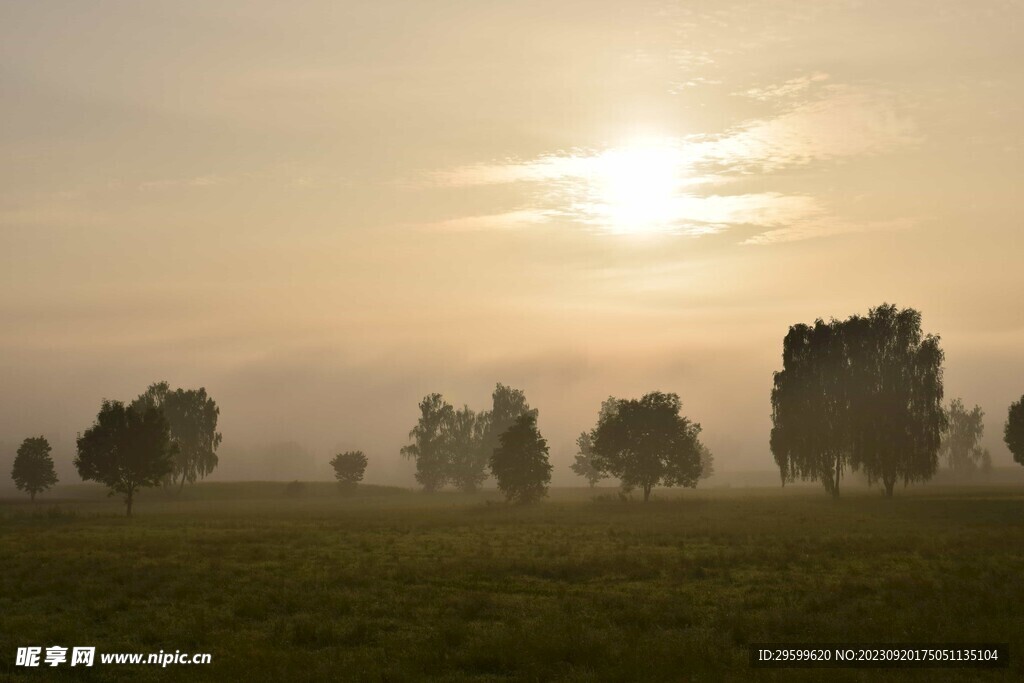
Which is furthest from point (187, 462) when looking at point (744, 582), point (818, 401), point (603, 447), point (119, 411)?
point (744, 582)

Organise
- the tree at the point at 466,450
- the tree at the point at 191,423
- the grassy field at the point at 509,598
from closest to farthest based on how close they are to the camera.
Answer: the grassy field at the point at 509,598
the tree at the point at 191,423
the tree at the point at 466,450

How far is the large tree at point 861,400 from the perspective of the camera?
6291 centimetres

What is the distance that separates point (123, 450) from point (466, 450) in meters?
66.9

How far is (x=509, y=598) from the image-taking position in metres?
22.4

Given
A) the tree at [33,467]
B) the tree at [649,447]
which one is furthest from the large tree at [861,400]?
the tree at [33,467]

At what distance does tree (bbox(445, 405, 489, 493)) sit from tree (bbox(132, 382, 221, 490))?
3569 cm

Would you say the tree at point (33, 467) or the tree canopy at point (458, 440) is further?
the tree canopy at point (458, 440)

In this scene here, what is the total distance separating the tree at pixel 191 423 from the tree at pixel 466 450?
35.7 metres

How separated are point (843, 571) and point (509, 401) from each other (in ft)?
339

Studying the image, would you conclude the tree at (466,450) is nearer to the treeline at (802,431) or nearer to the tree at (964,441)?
the treeline at (802,431)

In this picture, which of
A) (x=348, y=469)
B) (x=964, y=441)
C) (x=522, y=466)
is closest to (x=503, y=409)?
(x=348, y=469)

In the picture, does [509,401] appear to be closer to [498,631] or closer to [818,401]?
[818,401]

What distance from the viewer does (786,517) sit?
50625 millimetres
